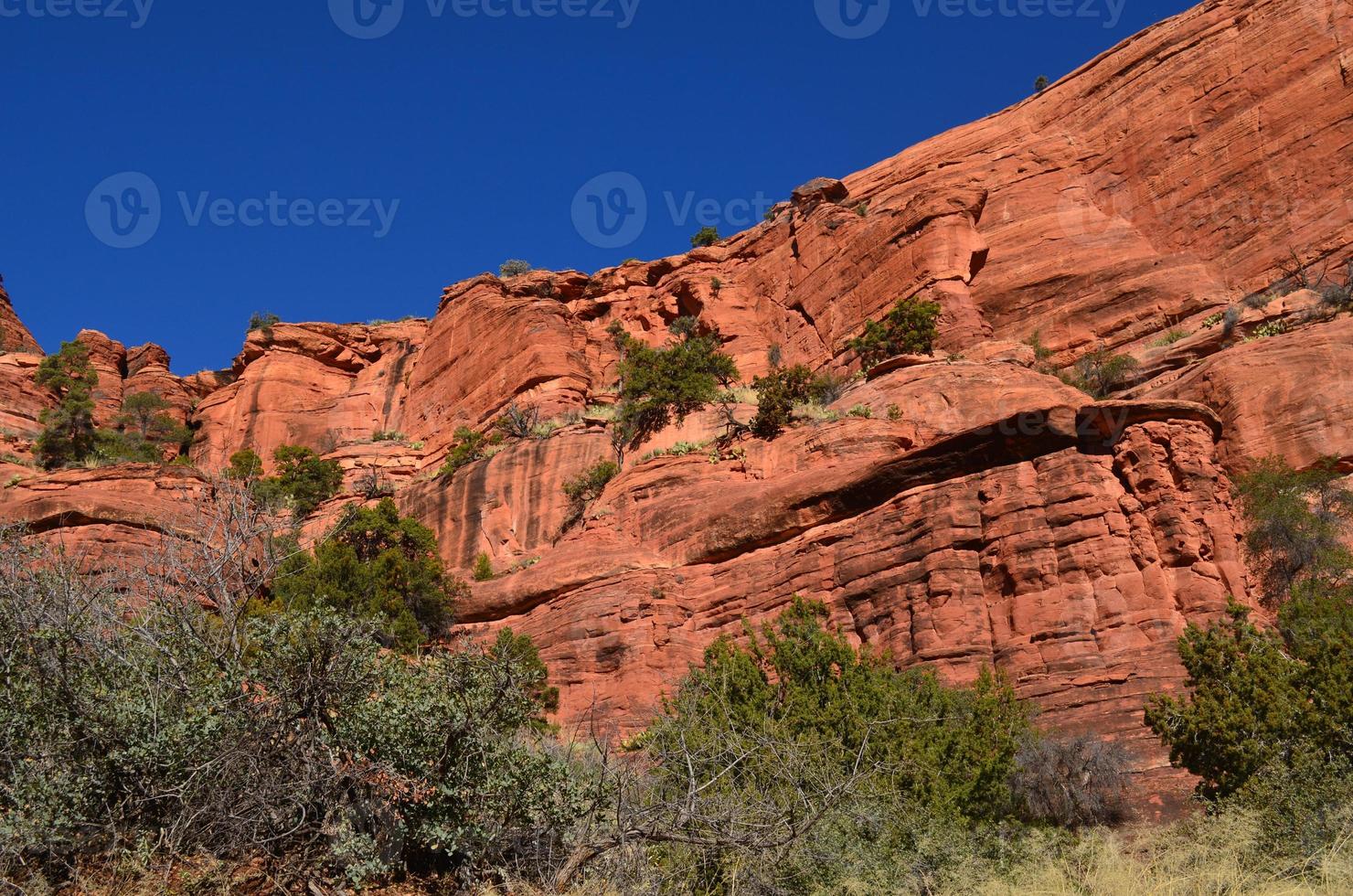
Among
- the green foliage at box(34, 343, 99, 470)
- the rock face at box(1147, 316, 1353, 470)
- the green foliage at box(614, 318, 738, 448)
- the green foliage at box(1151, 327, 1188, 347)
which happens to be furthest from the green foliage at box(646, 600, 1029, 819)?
the green foliage at box(34, 343, 99, 470)

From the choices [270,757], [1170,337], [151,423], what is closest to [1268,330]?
[1170,337]

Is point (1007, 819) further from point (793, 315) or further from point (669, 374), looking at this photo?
point (793, 315)

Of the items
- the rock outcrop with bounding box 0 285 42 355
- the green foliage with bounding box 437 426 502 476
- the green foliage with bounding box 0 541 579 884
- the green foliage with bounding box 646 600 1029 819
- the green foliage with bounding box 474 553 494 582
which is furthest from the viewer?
the rock outcrop with bounding box 0 285 42 355

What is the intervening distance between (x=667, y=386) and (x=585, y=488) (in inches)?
186

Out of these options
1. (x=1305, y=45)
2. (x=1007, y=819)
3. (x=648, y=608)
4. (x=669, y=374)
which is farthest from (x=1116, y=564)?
(x=1305, y=45)

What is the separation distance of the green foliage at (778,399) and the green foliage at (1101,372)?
8.40m

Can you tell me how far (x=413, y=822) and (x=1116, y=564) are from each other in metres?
15.5

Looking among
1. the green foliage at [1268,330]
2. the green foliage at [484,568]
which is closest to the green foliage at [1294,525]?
the green foliage at [1268,330]

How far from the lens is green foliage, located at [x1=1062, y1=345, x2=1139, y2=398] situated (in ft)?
111

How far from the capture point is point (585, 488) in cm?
3747

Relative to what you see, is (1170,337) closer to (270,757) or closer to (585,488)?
(585,488)

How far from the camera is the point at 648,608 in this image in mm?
27906

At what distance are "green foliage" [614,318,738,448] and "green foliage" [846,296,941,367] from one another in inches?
220

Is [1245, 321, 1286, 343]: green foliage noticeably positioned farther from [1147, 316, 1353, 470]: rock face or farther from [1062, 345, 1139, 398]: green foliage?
[1062, 345, 1139, 398]: green foliage
